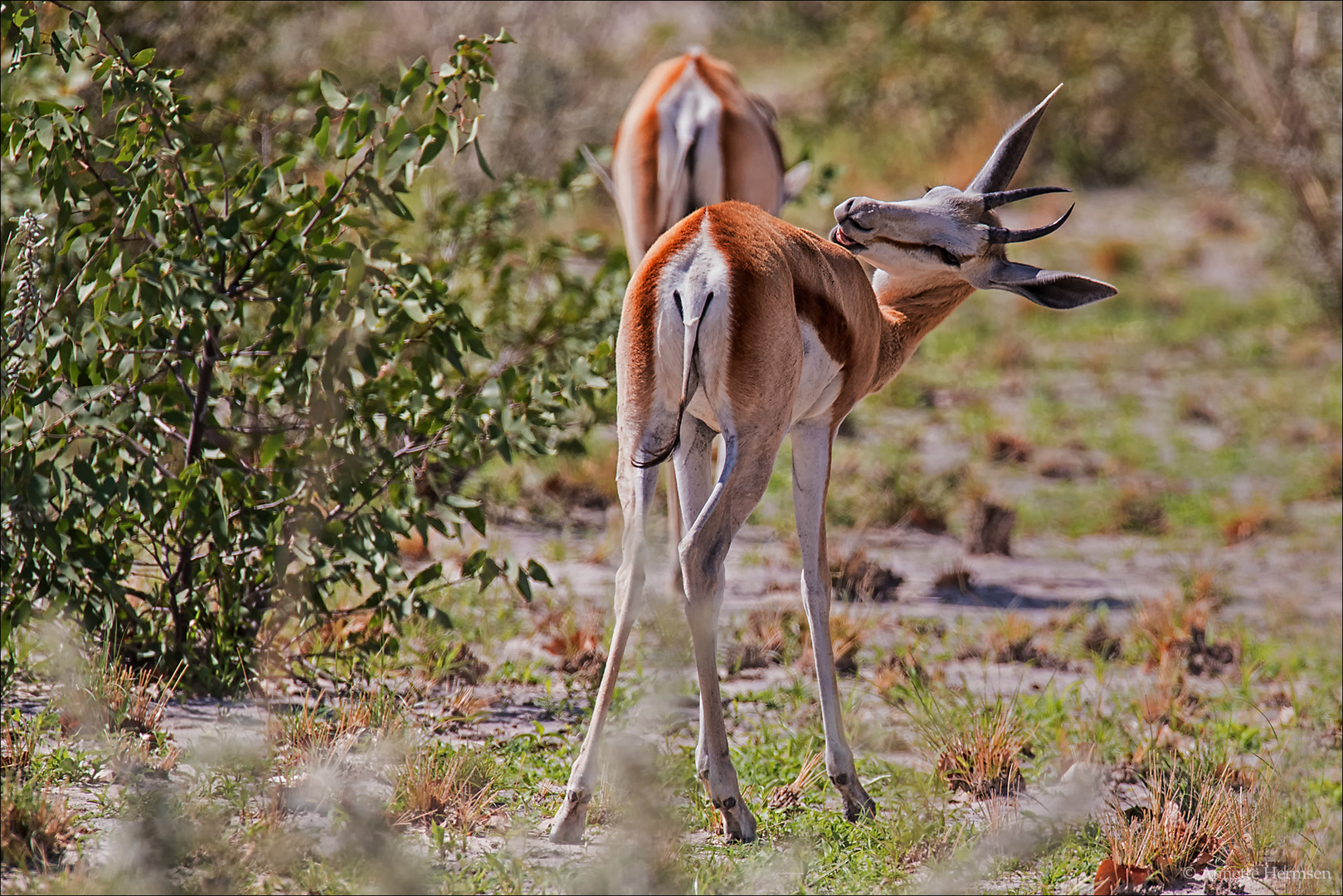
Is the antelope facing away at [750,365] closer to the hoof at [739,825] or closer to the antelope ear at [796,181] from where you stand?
the hoof at [739,825]

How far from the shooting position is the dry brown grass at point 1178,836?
3.74 m

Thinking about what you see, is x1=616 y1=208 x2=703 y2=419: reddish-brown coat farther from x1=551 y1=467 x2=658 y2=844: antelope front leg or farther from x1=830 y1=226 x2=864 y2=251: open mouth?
x1=830 y1=226 x2=864 y2=251: open mouth

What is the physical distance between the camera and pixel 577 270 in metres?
11.9

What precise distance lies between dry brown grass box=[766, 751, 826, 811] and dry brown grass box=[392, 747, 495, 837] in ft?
3.03

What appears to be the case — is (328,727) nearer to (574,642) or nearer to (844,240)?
(574,642)

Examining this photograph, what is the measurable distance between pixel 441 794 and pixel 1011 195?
2506 mm

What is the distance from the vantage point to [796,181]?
22.2ft

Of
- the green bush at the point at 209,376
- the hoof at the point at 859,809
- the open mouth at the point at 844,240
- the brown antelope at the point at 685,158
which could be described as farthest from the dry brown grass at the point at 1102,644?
the green bush at the point at 209,376

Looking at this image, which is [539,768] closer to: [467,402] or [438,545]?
[467,402]

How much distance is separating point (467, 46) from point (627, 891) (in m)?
2.71

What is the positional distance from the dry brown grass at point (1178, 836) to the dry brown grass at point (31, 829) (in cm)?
282

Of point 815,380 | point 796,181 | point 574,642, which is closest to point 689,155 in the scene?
point 796,181

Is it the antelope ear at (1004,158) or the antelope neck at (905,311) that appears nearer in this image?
the antelope ear at (1004,158)

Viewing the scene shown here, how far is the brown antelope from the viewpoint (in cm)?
615
